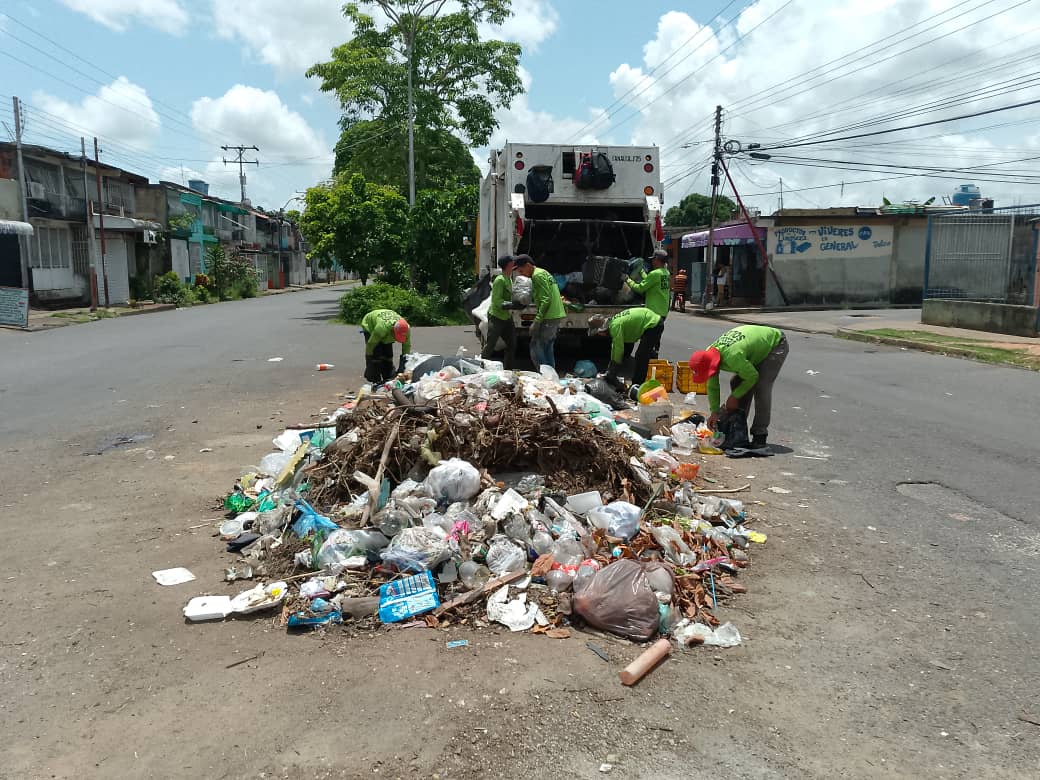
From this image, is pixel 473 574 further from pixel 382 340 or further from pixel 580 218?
pixel 580 218

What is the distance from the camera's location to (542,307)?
31.4ft

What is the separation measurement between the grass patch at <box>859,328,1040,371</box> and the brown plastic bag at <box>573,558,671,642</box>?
36.4 feet

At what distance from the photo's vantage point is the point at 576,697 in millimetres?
3145

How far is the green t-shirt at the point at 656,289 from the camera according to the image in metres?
10.2

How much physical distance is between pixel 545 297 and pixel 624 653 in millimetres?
6476

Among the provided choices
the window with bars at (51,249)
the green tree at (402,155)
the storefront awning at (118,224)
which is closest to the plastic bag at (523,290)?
the green tree at (402,155)

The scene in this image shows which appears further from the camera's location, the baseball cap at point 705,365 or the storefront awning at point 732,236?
the storefront awning at point 732,236

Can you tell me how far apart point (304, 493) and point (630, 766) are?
2.98 metres

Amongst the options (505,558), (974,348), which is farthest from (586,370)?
(974,348)

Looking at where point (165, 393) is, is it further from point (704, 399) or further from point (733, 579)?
point (733, 579)

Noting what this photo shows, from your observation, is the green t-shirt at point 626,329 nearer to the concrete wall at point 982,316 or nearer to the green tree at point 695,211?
the concrete wall at point 982,316

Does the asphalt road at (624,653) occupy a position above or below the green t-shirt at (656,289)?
below

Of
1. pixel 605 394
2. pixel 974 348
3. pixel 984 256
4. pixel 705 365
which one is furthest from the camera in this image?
pixel 984 256

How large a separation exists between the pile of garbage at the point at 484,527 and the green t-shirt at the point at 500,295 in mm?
3773
